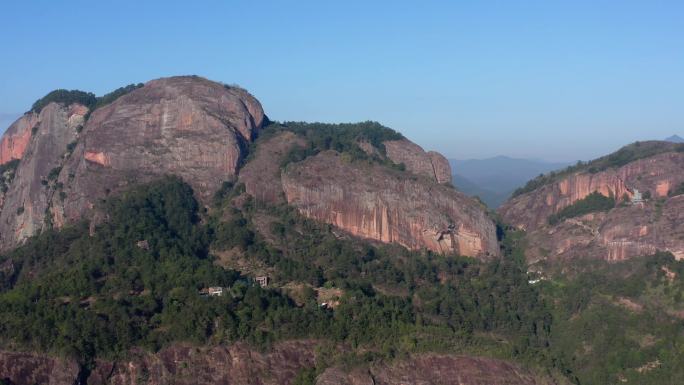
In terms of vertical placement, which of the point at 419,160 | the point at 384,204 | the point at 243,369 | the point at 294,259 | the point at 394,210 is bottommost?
the point at 243,369

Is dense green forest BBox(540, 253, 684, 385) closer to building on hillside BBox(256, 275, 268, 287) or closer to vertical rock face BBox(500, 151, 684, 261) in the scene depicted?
vertical rock face BBox(500, 151, 684, 261)

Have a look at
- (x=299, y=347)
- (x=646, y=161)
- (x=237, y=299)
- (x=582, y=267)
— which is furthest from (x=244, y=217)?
(x=646, y=161)

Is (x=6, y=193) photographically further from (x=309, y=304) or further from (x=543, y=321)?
(x=543, y=321)

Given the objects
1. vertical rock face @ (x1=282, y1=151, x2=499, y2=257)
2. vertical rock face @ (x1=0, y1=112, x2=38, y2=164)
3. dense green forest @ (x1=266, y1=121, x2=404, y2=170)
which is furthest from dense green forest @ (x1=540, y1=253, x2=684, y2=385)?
vertical rock face @ (x1=0, y1=112, x2=38, y2=164)

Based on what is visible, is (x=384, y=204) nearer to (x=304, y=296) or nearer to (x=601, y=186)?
(x=304, y=296)

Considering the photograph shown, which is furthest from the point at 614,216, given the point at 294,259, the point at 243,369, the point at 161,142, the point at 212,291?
the point at 161,142

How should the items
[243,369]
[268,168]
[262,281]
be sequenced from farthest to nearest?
1. [268,168]
2. [262,281]
3. [243,369]

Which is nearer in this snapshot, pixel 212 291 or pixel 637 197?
pixel 212 291
